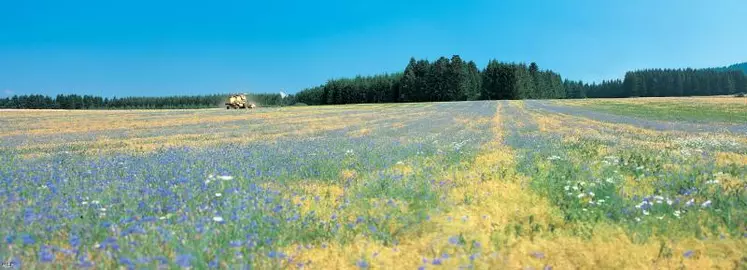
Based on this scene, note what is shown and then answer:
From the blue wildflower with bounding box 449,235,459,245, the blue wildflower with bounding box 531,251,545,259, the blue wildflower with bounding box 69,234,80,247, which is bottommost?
the blue wildflower with bounding box 531,251,545,259

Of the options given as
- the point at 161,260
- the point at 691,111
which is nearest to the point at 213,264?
the point at 161,260

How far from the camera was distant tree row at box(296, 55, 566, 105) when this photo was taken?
131500 mm

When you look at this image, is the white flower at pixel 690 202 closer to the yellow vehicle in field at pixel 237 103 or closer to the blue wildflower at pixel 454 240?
the blue wildflower at pixel 454 240

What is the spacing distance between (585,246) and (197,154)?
10.2m

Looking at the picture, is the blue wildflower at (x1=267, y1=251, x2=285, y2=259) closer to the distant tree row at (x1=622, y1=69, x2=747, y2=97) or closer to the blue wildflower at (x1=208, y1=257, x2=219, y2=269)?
the blue wildflower at (x1=208, y1=257, x2=219, y2=269)

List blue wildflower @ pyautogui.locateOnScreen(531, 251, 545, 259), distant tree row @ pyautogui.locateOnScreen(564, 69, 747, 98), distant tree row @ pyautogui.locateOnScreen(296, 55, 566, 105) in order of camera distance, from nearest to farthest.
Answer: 1. blue wildflower @ pyautogui.locateOnScreen(531, 251, 545, 259)
2. distant tree row @ pyautogui.locateOnScreen(296, 55, 566, 105)
3. distant tree row @ pyautogui.locateOnScreen(564, 69, 747, 98)

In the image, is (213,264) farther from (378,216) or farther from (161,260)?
(378,216)

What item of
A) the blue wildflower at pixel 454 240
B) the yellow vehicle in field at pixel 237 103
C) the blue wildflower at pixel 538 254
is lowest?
the blue wildflower at pixel 538 254

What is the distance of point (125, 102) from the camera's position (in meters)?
181

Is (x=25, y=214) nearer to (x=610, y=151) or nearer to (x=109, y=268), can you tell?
(x=109, y=268)

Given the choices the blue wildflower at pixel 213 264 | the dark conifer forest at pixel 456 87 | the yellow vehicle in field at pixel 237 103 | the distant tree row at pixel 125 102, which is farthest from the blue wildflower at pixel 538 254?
the distant tree row at pixel 125 102

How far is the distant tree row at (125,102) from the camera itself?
493ft

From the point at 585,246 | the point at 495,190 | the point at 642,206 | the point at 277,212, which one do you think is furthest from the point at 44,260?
the point at 642,206

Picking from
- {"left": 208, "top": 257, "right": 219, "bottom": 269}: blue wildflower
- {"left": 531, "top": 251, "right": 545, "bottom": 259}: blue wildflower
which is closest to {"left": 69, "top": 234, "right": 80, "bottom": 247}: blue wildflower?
{"left": 208, "top": 257, "right": 219, "bottom": 269}: blue wildflower
